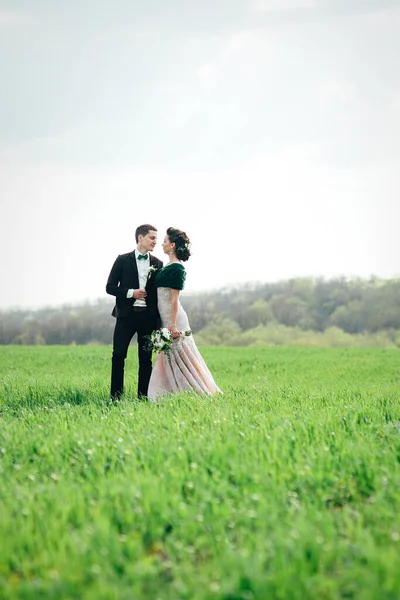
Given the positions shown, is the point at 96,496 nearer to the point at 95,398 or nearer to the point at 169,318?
the point at 169,318

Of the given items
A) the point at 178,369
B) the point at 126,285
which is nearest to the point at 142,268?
the point at 126,285

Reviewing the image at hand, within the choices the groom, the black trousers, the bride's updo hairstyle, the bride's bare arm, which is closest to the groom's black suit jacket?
the groom

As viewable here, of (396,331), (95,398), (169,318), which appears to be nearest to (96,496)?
(169,318)

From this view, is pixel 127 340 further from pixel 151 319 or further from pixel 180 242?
pixel 180 242

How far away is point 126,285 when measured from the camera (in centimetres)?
987

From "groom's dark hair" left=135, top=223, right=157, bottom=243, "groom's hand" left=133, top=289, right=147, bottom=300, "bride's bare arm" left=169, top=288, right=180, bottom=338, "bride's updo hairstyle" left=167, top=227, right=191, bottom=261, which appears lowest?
"bride's bare arm" left=169, top=288, right=180, bottom=338

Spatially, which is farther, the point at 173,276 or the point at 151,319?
the point at 151,319

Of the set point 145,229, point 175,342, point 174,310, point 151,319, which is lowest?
point 175,342

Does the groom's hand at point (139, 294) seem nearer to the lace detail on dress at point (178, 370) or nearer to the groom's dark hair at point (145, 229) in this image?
the lace detail on dress at point (178, 370)

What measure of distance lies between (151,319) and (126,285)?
674mm

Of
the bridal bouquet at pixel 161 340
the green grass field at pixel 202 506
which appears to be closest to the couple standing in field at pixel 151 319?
the bridal bouquet at pixel 161 340

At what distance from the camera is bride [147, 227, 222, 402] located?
952 cm

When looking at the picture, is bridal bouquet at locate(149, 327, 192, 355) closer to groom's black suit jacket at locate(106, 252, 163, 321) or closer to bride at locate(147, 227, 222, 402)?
bride at locate(147, 227, 222, 402)

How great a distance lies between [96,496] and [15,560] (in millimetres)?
1021
